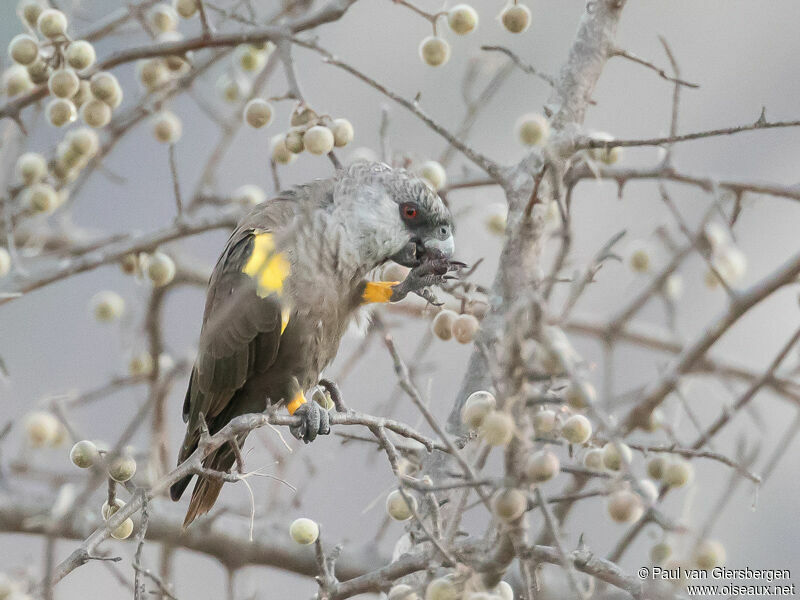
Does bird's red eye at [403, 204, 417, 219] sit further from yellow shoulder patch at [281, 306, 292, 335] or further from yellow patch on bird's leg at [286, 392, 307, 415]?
yellow patch on bird's leg at [286, 392, 307, 415]

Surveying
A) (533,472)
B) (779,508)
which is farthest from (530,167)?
(779,508)

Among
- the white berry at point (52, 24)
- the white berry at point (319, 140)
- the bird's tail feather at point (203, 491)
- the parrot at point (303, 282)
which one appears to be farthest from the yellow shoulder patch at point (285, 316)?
the white berry at point (52, 24)

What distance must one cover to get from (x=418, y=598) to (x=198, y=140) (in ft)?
18.3

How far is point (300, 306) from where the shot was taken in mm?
2648

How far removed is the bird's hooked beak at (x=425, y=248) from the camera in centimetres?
273

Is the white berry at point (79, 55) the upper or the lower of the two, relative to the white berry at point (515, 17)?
lower

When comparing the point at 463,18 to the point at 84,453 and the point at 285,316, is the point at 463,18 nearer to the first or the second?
the point at 285,316

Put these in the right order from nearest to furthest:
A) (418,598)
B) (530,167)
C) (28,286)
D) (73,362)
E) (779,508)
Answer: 1. (418,598)
2. (530,167)
3. (28,286)
4. (779,508)
5. (73,362)

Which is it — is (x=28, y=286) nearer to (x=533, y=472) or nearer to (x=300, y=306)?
(x=300, y=306)

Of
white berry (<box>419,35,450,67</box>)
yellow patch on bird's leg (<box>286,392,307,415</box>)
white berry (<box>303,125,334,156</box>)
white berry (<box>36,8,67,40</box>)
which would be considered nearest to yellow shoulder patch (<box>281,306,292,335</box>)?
yellow patch on bird's leg (<box>286,392,307,415</box>)

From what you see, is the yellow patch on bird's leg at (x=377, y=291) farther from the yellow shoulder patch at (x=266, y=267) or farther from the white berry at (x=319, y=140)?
the white berry at (x=319, y=140)

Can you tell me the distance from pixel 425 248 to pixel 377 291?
0.63 feet

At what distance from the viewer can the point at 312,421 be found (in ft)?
8.12

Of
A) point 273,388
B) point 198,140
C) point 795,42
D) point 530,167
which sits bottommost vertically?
point 273,388
